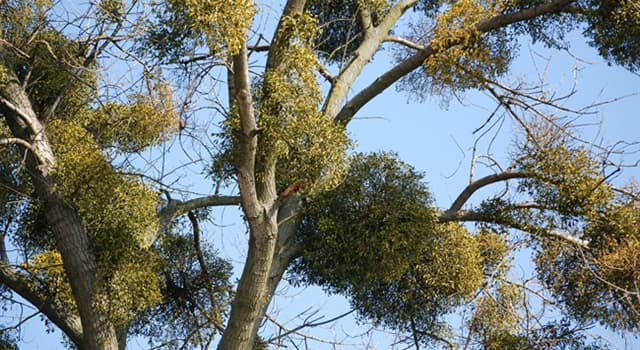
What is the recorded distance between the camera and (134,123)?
8.95m

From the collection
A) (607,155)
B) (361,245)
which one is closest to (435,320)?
(361,245)

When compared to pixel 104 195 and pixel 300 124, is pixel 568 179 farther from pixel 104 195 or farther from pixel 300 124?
pixel 104 195

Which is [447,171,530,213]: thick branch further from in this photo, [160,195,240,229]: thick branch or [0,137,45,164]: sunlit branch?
[0,137,45,164]: sunlit branch

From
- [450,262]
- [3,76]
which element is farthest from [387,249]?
[3,76]

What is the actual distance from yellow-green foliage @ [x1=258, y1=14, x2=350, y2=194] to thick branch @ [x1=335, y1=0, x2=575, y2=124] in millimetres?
1083

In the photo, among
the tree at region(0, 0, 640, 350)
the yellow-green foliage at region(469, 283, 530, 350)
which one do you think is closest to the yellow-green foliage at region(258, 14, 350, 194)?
the tree at region(0, 0, 640, 350)

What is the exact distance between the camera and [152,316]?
9547 mm

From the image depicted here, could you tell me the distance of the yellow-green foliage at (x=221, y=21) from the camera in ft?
20.9

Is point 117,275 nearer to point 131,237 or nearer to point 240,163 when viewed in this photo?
point 131,237

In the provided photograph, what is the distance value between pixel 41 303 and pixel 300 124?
2920 millimetres

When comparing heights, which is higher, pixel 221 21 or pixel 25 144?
pixel 25 144

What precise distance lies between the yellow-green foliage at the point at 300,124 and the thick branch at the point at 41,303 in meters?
2.31

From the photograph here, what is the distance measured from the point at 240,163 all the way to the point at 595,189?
3097 millimetres

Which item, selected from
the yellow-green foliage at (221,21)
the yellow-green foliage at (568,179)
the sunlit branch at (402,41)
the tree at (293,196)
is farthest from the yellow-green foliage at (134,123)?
the yellow-green foliage at (568,179)
